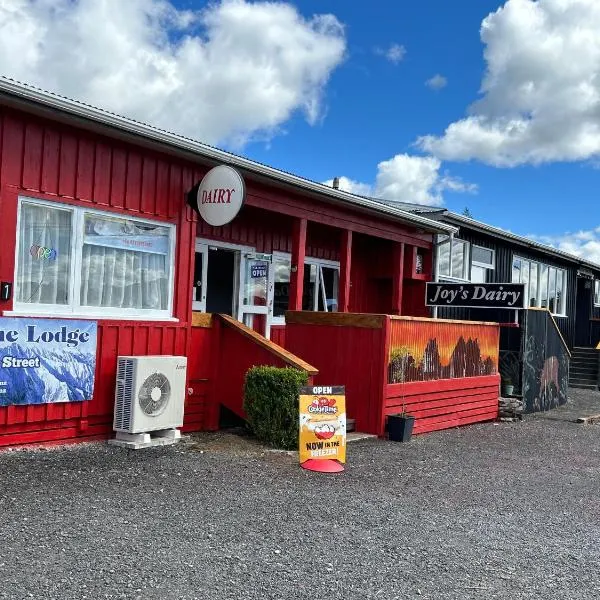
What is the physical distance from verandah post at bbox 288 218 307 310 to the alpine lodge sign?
3539mm

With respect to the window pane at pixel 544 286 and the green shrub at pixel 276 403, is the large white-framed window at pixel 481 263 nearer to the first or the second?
the window pane at pixel 544 286

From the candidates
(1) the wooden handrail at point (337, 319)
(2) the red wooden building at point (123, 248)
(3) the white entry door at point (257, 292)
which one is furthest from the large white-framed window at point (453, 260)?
(1) the wooden handrail at point (337, 319)

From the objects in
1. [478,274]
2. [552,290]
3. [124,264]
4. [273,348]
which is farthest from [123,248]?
[552,290]

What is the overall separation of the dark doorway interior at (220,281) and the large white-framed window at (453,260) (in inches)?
194

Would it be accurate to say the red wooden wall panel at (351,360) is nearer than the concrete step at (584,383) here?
Yes

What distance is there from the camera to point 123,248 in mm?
7895

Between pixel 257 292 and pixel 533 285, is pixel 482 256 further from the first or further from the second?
pixel 257 292

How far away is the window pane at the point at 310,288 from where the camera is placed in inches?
493

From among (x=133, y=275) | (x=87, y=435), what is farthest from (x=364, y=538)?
(x=133, y=275)

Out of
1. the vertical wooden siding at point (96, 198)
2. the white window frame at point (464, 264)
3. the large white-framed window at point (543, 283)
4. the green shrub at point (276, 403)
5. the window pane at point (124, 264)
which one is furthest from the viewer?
the large white-framed window at point (543, 283)

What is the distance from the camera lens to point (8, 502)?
17.1 ft

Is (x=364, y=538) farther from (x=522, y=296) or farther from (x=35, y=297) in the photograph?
(x=522, y=296)

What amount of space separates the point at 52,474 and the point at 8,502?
91 cm

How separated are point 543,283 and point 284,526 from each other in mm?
15959
